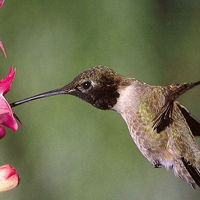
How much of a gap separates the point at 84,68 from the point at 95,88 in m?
0.87

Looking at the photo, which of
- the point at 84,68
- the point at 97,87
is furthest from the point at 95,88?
the point at 84,68

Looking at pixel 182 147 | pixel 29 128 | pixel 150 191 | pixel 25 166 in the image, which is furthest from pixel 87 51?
pixel 182 147

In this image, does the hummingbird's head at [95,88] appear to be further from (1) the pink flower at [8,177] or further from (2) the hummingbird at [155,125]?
(1) the pink flower at [8,177]

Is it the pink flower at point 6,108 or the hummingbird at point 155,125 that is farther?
the hummingbird at point 155,125

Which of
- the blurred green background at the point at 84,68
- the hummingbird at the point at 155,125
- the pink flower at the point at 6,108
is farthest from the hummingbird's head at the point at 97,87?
Answer: the blurred green background at the point at 84,68

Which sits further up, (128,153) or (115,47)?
(115,47)

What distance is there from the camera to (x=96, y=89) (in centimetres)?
68

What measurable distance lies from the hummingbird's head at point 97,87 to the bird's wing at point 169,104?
3.4 inches

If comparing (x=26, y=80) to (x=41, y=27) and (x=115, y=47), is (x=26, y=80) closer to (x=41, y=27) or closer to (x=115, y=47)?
(x=41, y=27)

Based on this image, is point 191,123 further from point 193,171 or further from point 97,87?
point 97,87

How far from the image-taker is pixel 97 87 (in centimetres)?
68

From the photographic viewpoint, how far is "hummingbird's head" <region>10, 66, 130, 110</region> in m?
0.66

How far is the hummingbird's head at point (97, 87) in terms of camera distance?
66cm

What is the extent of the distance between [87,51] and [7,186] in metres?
1.00
